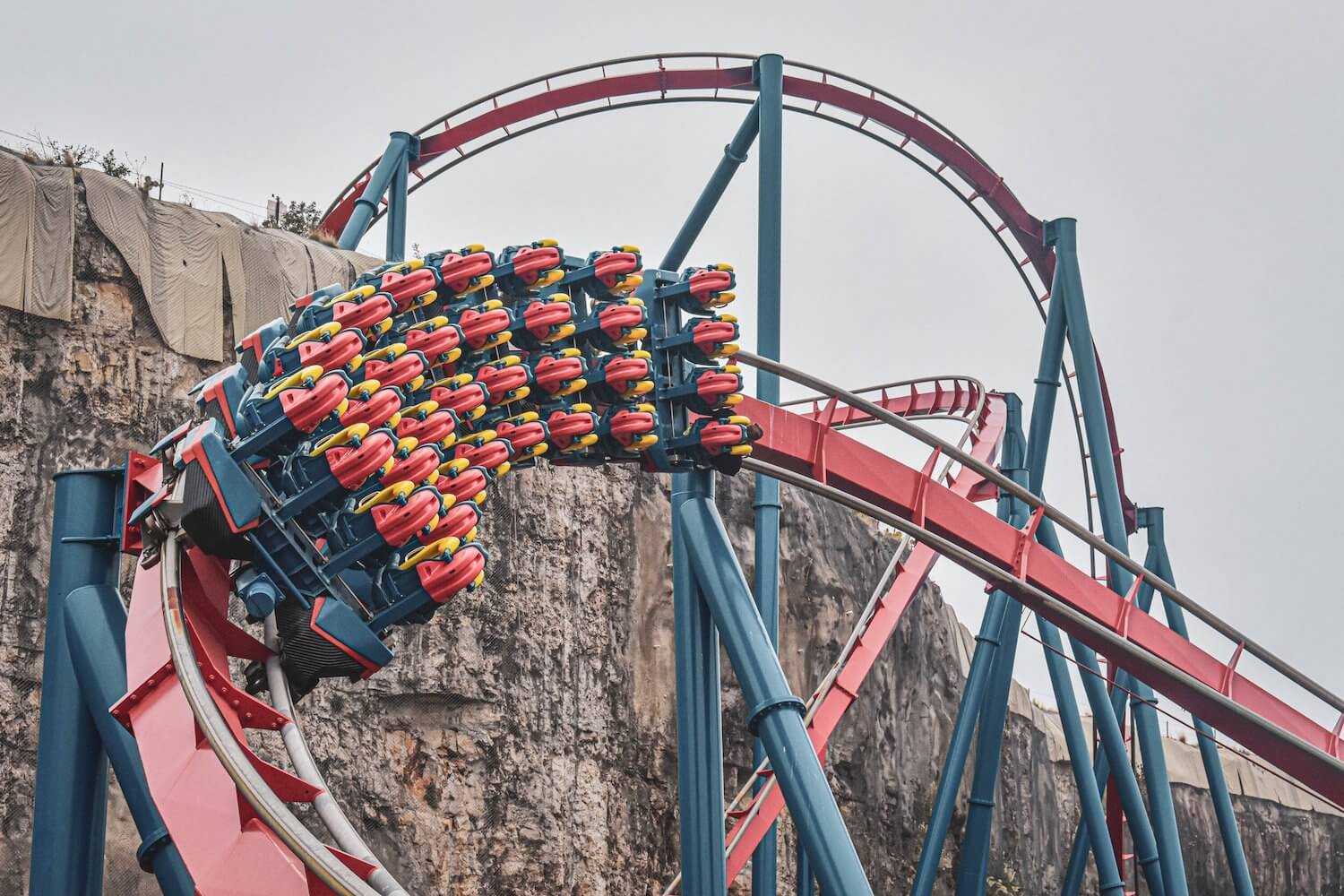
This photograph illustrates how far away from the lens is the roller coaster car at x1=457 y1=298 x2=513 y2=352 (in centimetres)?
652

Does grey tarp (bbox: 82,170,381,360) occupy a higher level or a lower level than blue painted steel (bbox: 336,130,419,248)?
lower

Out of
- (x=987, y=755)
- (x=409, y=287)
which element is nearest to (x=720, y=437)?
(x=409, y=287)

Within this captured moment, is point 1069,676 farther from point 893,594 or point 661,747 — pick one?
point 661,747

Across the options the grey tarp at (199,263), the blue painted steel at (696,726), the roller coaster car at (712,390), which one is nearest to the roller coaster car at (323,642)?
the blue painted steel at (696,726)

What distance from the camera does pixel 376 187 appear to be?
1309 cm

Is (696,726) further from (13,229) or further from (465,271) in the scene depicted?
(13,229)

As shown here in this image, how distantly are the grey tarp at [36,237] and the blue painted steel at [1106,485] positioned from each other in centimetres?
733

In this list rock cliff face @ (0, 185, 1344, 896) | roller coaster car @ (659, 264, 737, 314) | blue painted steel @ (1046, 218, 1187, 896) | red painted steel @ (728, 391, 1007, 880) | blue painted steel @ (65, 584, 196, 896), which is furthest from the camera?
blue painted steel @ (1046, 218, 1187, 896)

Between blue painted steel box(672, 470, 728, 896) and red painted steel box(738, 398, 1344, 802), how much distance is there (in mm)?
774

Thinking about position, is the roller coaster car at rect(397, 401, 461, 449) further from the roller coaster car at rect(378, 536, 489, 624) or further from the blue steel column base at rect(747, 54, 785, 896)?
the blue steel column base at rect(747, 54, 785, 896)

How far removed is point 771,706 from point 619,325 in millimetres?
1855

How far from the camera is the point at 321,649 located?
5.64 metres

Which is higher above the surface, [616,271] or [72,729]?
[616,271]

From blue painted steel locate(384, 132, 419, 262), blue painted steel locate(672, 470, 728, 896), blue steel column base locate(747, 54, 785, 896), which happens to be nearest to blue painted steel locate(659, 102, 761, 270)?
blue steel column base locate(747, 54, 785, 896)
